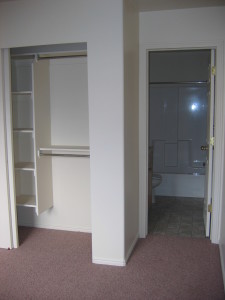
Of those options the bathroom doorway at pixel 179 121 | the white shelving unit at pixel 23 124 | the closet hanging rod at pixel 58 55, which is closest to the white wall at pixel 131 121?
the closet hanging rod at pixel 58 55

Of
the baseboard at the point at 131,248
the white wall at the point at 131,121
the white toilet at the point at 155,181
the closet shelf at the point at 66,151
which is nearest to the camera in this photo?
the white wall at the point at 131,121

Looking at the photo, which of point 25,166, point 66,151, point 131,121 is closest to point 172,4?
point 131,121

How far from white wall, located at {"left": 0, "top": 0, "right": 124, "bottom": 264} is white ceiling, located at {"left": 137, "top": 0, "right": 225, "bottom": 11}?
1.87ft

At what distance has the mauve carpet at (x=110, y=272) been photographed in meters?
2.62

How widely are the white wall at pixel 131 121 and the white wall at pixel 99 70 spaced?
115 mm

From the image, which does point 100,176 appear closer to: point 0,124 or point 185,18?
point 0,124

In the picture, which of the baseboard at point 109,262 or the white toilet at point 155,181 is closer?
the baseboard at point 109,262

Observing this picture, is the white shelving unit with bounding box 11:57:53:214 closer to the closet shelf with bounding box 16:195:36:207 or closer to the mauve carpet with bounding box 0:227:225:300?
the closet shelf with bounding box 16:195:36:207

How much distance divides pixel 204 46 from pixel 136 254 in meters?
2.22

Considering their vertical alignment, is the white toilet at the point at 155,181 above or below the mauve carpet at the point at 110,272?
above

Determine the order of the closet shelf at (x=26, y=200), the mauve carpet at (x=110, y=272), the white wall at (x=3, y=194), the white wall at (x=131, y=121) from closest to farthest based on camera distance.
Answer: the mauve carpet at (x=110, y=272) → the white wall at (x=131, y=121) → the white wall at (x=3, y=194) → the closet shelf at (x=26, y=200)

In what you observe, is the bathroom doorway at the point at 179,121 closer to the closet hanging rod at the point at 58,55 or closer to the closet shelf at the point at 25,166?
the closet hanging rod at the point at 58,55

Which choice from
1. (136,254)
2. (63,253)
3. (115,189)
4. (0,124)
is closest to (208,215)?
(136,254)

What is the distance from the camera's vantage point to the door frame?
3.38 metres
